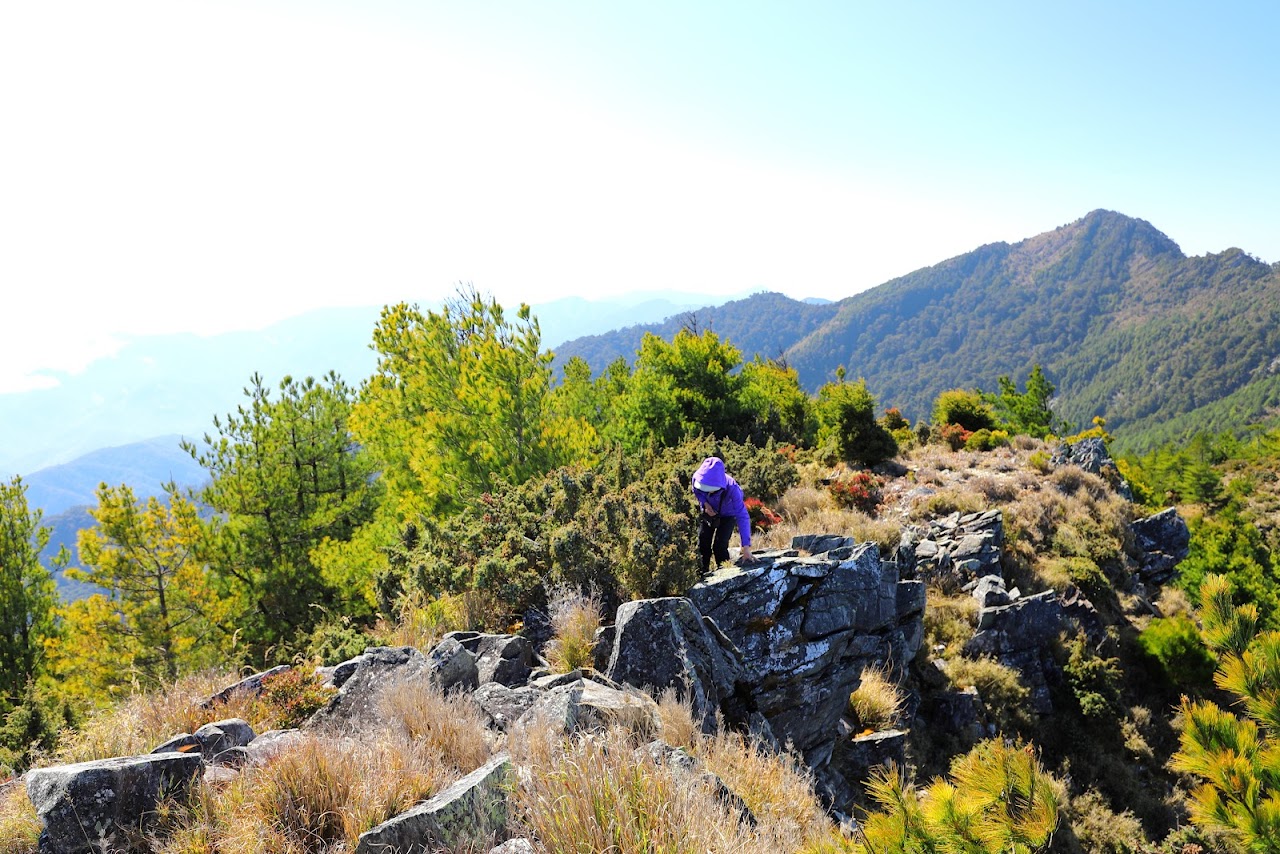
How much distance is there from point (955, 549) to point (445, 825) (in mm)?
12508

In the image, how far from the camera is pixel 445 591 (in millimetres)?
8250

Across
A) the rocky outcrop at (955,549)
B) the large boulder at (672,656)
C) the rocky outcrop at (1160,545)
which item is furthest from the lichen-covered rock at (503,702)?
the rocky outcrop at (1160,545)

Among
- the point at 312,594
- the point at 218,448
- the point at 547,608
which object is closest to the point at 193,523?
the point at 218,448

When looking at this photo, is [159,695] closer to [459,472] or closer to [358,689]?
[358,689]

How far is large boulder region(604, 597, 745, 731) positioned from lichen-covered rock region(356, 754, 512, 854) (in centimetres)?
230

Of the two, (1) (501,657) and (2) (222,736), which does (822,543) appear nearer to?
(1) (501,657)

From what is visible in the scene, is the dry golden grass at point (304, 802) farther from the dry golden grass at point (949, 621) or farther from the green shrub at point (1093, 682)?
the green shrub at point (1093, 682)

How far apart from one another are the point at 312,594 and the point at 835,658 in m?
17.6

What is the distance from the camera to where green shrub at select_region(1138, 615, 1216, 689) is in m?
11.1

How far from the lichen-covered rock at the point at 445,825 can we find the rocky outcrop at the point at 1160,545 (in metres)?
17.8

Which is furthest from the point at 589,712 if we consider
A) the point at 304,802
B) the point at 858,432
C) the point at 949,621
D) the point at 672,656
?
the point at 858,432

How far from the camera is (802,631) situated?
693 cm

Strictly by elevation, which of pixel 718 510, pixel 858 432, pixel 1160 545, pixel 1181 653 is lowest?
pixel 1181 653

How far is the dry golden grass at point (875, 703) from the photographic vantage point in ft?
25.3
